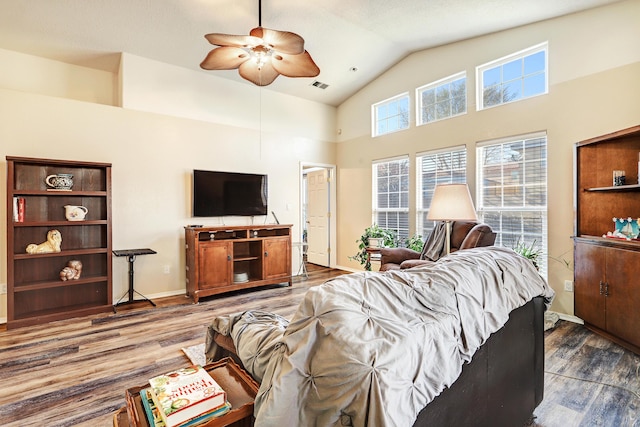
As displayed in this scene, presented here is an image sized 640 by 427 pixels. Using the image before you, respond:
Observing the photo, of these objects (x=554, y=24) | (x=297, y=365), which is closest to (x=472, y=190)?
(x=554, y=24)

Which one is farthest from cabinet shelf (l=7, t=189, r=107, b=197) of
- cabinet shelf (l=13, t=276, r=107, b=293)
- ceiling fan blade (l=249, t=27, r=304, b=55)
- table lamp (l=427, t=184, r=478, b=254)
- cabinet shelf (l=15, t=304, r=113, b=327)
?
table lamp (l=427, t=184, r=478, b=254)

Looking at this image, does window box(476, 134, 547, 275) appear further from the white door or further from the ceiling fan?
the white door

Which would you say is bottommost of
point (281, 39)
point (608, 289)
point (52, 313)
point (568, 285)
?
point (52, 313)

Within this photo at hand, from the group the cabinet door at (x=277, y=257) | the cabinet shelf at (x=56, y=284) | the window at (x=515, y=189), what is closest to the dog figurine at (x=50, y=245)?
the cabinet shelf at (x=56, y=284)

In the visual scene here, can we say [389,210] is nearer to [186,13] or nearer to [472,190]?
[472,190]

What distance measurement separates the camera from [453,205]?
2.78 meters

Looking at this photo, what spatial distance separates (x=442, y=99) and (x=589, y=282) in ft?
9.53

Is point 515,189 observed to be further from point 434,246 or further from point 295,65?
point 295,65

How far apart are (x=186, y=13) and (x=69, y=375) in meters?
3.65

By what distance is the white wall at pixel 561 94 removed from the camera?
3.01 metres

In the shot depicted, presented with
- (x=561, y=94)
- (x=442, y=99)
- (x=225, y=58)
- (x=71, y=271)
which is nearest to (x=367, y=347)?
(x=225, y=58)

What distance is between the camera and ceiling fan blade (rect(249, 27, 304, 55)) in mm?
2443

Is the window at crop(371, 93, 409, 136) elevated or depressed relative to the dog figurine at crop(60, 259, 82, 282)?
elevated

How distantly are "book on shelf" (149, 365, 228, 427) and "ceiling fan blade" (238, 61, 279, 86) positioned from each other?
9.28 feet
